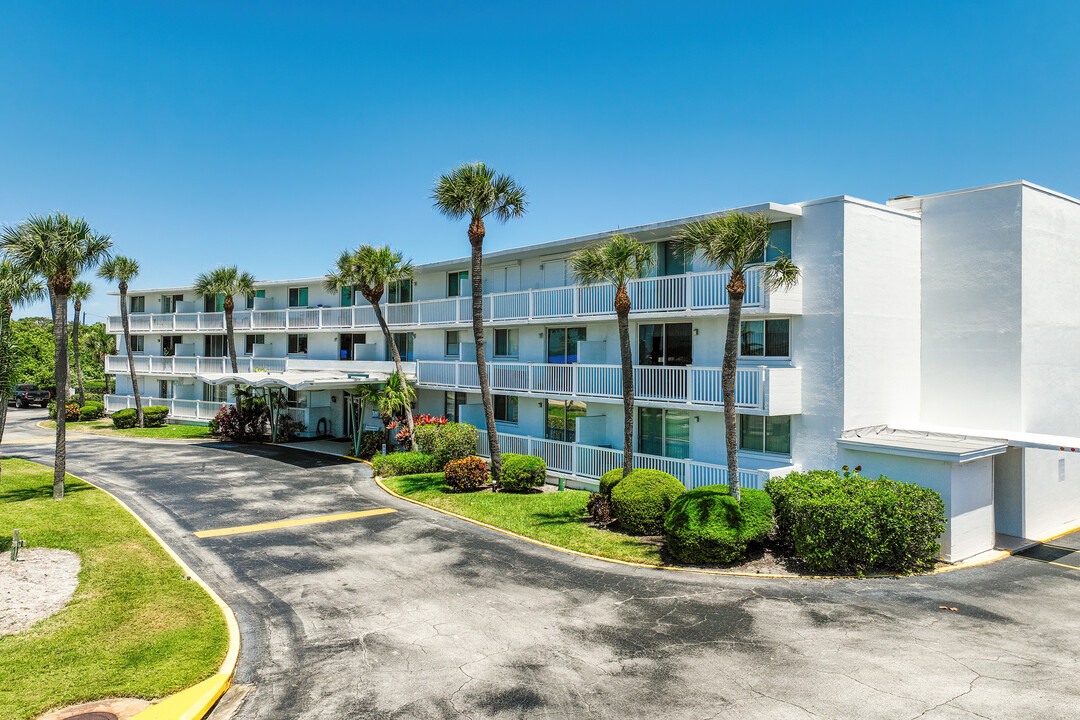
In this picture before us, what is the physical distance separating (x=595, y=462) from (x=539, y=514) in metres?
3.67

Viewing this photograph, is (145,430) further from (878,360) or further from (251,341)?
(878,360)

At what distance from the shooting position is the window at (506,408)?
2678cm

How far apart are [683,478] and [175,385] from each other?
3738 cm

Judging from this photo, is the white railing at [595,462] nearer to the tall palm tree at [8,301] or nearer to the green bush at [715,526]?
the green bush at [715,526]

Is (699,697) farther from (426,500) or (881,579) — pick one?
(426,500)

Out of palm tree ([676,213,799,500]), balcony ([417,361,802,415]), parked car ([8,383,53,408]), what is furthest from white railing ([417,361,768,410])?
parked car ([8,383,53,408])

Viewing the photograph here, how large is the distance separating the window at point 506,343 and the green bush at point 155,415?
2481cm

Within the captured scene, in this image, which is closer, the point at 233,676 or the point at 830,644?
the point at 233,676

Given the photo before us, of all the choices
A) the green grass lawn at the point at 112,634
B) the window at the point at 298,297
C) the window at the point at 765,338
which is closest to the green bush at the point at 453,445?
the green grass lawn at the point at 112,634

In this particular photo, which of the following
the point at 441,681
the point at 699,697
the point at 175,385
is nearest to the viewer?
the point at 699,697

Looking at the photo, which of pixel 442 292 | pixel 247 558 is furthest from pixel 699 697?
pixel 442 292

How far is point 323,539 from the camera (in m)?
16.3

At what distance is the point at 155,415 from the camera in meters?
39.6

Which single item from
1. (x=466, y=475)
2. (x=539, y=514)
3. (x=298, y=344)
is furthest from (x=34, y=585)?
(x=298, y=344)
